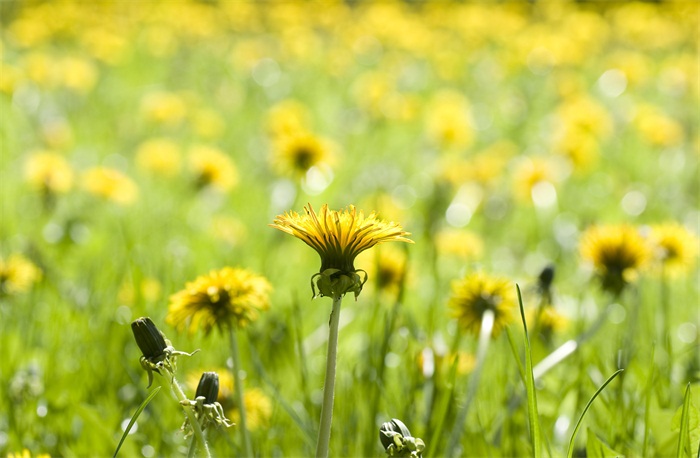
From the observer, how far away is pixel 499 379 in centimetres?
161

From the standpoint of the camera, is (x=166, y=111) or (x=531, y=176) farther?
(x=166, y=111)

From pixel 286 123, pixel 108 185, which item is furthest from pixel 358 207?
pixel 108 185

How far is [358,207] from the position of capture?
337 cm

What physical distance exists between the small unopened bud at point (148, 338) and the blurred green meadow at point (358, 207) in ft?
0.99

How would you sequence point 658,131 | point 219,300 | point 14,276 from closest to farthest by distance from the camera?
point 219,300
point 14,276
point 658,131

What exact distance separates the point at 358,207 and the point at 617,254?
1.81 m

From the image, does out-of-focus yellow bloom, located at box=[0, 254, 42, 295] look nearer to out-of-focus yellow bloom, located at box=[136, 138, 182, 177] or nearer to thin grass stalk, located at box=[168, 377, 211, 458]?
thin grass stalk, located at box=[168, 377, 211, 458]

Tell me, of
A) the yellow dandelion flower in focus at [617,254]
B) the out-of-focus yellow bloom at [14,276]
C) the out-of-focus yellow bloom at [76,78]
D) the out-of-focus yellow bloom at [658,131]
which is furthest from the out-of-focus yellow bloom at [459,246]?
the out-of-focus yellow bloom at [76,78]

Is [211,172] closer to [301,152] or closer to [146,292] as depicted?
[301,152]

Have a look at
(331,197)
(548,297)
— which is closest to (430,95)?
(331,197)

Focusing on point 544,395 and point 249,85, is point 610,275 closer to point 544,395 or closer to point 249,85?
point 544,395

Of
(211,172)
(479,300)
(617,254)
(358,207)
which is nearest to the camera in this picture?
(479,300)

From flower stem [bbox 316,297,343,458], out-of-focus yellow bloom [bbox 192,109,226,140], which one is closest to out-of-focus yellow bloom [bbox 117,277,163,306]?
flower stem [bbox 316,297,343,458]

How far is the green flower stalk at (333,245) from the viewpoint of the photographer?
90cm
